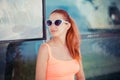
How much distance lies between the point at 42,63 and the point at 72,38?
243 millimetres

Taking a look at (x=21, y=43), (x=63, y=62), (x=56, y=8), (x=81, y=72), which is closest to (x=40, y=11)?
(x=56, y=8)

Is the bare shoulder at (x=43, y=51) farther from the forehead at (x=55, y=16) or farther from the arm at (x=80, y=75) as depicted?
the arm at (x=80, y=75)

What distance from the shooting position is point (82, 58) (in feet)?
5.40

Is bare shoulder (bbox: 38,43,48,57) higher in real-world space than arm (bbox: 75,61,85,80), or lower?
higher

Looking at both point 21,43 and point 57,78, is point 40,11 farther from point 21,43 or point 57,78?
point 57,78

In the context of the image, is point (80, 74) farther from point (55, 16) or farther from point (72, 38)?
point (55, 16)

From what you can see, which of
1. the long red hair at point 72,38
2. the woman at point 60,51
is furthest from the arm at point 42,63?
the long red hair at point 72,38

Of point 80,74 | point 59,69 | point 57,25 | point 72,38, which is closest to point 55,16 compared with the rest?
point 57,25

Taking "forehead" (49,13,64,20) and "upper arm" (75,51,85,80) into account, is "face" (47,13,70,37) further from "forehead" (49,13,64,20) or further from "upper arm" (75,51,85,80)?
"upper arm" (75,51,85,80)

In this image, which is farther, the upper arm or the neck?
the upper arm

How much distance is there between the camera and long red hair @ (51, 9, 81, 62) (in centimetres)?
150

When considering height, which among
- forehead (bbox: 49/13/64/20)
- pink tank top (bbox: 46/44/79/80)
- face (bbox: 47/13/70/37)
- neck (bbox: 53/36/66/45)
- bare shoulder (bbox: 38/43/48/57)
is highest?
forehead (bbox: 49/13/64/20)

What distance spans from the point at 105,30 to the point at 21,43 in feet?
2.08

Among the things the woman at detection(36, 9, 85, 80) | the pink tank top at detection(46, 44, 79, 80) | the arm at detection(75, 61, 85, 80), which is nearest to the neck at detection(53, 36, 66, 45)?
the woman at detection(36, 9, 85, 80)
